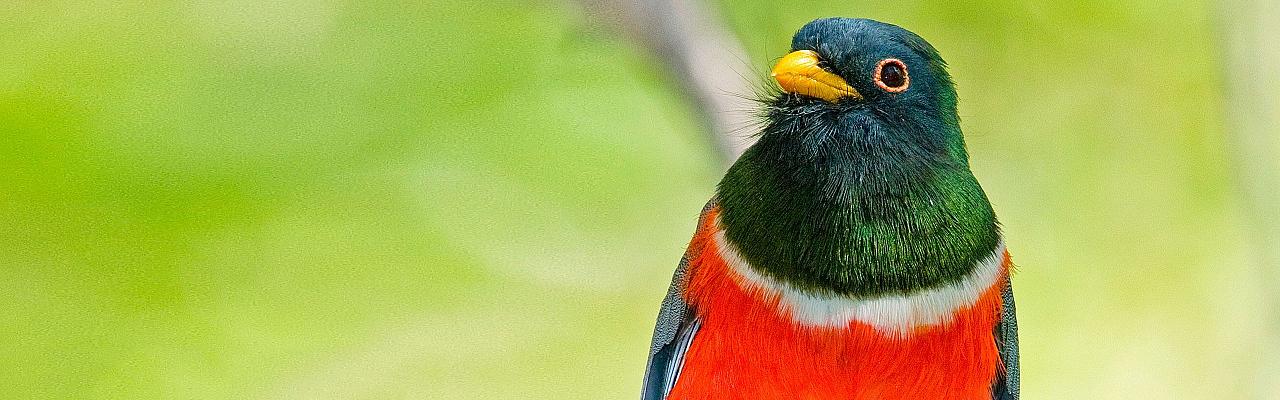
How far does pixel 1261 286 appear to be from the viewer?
3.67 meters

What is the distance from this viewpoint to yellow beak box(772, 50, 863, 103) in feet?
7.92

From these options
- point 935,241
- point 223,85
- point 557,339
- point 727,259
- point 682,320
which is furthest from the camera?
point 557,339

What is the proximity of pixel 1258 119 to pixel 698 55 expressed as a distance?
1.85m

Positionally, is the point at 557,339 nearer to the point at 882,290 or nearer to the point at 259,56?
the point at 259,56

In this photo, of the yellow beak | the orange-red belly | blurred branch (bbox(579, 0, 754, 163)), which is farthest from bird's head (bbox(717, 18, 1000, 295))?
blurred branch (bbox(579, 0, 754, 163))

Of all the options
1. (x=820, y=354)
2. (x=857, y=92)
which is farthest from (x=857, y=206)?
(x=820, y=354)

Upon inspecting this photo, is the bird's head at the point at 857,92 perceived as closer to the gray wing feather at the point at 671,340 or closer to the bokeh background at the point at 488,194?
the gray wing feather at the point at 671,340

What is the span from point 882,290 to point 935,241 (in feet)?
0.50

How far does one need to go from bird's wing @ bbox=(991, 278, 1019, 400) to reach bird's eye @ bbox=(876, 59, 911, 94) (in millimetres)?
686

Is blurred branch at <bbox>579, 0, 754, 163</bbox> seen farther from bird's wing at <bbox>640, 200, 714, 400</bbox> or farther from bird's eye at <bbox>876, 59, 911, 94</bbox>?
bird's eye at <bbox>876, 59, 911, 94</bbox>

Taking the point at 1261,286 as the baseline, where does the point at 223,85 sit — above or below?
above

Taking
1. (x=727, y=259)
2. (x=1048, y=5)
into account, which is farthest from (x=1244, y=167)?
(x=727, y=259)

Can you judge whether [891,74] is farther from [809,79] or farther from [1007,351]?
[1007,351]

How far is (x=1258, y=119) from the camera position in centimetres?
359
